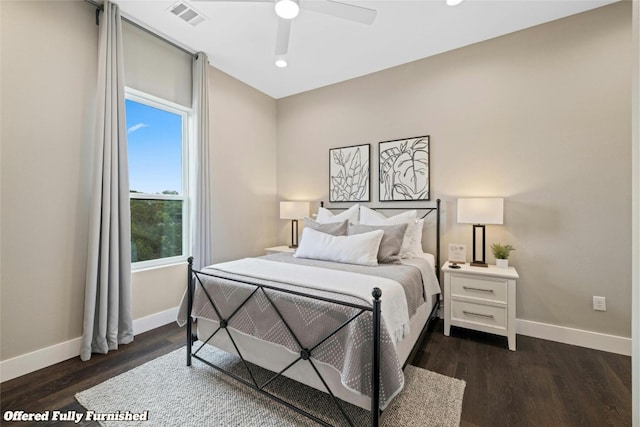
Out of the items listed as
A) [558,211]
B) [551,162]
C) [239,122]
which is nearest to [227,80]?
[239,122]

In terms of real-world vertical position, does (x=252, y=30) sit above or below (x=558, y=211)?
above

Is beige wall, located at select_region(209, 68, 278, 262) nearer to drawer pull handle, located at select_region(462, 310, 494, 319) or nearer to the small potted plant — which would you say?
drawer pull handle, located at select_region(462, 310, 494, 319)

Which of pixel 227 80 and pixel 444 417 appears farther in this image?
pixel 227 80

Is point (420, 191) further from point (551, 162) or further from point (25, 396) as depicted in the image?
point (25, 396)

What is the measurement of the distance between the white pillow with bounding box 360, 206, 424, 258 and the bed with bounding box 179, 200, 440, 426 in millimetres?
294

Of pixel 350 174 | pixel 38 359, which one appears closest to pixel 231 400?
pixel 38 359

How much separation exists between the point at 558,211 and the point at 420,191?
4.27 feet

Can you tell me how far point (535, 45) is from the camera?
8.88ft

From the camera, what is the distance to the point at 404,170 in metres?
3.38

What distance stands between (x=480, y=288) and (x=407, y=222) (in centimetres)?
91

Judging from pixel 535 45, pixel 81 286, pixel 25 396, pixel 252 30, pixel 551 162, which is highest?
pixel 252 30

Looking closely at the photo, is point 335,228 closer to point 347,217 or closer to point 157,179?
point 347,217

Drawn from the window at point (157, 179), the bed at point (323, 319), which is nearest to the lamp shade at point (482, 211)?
the bed at point (323, 319)

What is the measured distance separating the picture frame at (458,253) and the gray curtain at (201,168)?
280cm
